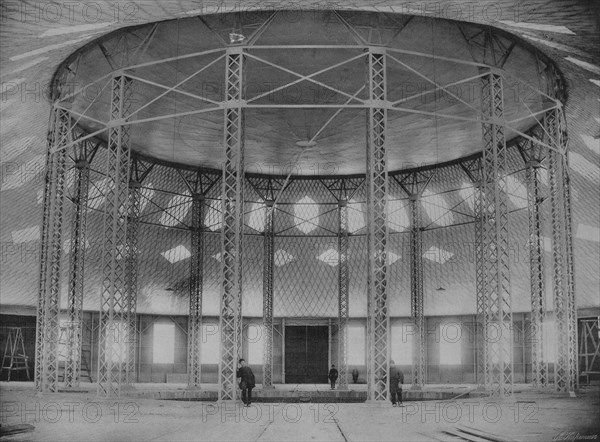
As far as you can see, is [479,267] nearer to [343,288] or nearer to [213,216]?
[343,288]

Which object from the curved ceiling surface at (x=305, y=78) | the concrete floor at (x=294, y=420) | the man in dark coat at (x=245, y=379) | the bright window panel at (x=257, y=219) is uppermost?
the curved ceiling surface at (x=305, y=78)

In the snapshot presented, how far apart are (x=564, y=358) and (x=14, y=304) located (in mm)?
30682

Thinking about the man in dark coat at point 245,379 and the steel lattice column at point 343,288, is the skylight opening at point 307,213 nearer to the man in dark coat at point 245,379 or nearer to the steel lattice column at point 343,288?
the steel lattice column at point 343,288

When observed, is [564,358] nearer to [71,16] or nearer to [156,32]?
[156,32]

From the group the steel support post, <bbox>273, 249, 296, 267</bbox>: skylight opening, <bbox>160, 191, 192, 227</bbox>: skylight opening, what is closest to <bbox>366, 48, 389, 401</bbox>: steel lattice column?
the steel support post

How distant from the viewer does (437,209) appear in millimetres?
46094

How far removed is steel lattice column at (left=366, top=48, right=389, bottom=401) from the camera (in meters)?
21.3

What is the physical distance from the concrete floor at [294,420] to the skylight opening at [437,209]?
21750 mm

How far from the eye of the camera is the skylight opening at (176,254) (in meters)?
46.2

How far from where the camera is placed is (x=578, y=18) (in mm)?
22203

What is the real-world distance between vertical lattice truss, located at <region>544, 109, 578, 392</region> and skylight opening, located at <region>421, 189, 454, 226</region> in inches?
564

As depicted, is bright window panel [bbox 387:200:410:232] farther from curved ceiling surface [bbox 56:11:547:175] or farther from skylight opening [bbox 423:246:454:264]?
curved ceiling surface [bbox 56:11:547:175]

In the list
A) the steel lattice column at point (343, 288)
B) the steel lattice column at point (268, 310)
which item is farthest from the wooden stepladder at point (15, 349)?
the steel lattice column at point (343, 288)

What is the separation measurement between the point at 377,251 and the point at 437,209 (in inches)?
987
